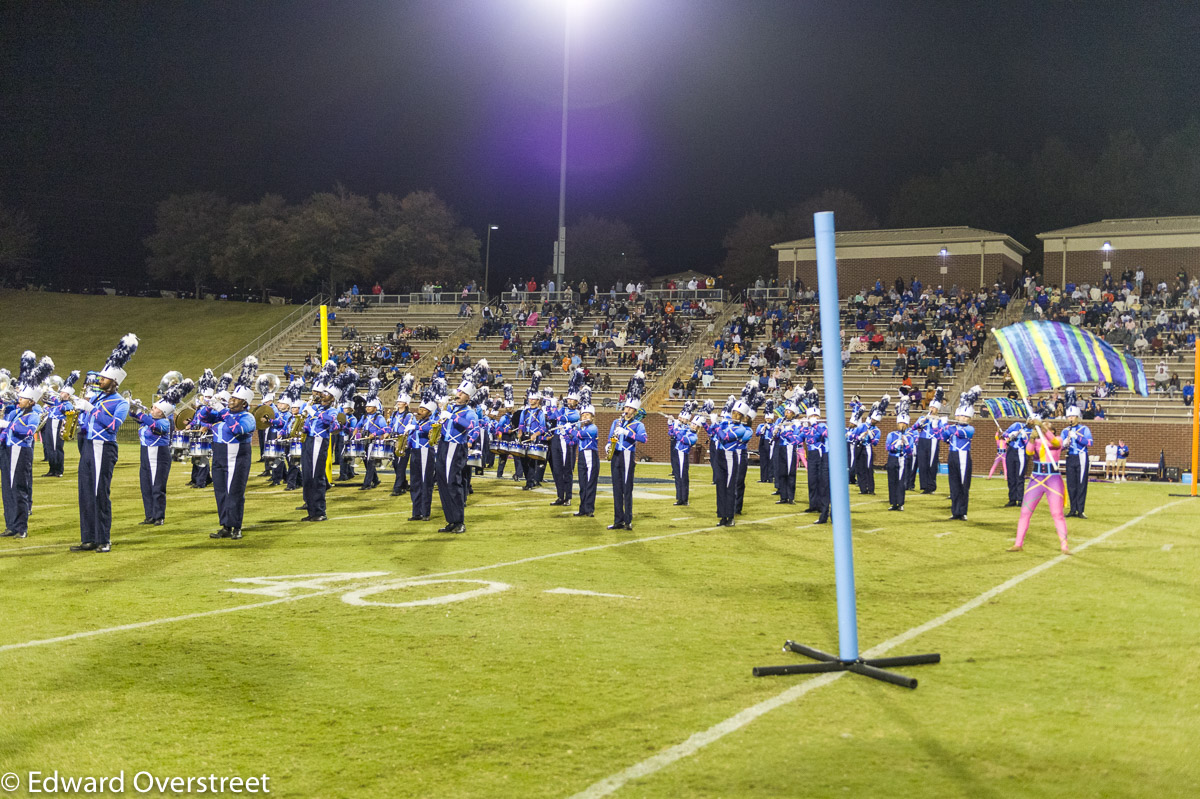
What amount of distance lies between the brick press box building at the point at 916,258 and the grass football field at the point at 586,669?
3156 centimetres

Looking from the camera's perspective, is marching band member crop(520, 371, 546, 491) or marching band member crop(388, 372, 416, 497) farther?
marching band member crop(520, 371, 546, 491)

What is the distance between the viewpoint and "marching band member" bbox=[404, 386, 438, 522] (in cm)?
1391

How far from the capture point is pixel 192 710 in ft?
16.7

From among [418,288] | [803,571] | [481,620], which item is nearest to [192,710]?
[481,620]

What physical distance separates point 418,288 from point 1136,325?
39.8 metres

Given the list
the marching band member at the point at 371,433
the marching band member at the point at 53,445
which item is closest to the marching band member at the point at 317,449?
the marching band member at the point at 371,433

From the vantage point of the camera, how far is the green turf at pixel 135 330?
45031 millimetres

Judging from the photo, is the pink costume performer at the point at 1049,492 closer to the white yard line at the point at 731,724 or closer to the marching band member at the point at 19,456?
the white yard line at the point at 731,724

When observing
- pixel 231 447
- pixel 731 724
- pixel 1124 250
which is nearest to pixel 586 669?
pixel 731 724

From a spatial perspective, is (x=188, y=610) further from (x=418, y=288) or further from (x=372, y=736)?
(x=418, y=288)

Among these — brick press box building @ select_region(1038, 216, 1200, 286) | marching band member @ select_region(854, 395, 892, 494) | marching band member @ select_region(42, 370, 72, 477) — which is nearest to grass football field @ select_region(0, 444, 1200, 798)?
marching band member @ select_region(854, 395, 892, 494)

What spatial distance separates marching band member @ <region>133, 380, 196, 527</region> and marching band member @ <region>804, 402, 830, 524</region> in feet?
28.4

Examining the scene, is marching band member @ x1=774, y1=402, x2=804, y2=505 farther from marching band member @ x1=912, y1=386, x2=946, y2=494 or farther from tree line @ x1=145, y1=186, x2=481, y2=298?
tree line @ x1=145, y1=186, x2=481, y2=298

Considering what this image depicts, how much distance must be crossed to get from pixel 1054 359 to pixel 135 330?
50.0 m
